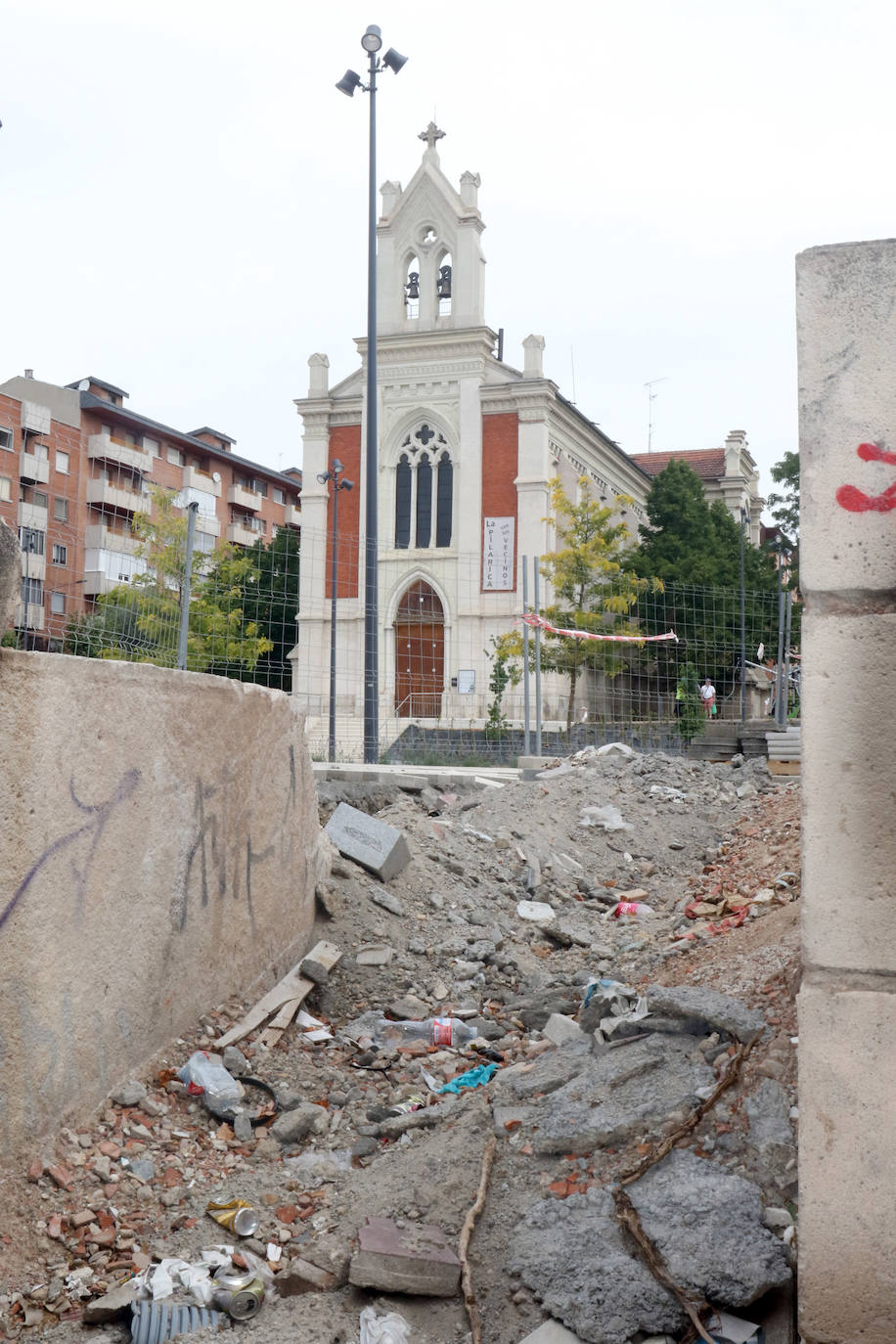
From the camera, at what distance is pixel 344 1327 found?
11.0 feet

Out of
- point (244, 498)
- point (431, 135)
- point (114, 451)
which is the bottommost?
point (244, 498)

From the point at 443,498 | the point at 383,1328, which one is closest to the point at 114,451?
the point at 443,498

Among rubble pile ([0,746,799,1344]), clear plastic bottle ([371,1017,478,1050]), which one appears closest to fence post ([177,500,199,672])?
rubble pile ([0,746,799,1344])

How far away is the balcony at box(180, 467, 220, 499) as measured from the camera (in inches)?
2398

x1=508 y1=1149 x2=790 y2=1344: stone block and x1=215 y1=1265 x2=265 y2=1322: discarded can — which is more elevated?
x1=508 y1=1149 x2=790 y2=1344: stone block

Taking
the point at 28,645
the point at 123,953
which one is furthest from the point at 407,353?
the point at 123,953

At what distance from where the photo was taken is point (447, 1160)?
4070 mm

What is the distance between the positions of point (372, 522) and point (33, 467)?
119 ft

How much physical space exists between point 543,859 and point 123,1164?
5.73m

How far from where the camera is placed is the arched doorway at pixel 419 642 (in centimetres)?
3231

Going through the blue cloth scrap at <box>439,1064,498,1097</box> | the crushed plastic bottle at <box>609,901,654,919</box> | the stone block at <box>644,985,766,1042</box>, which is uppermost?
the stone block at <box>644,985,766,1042</box>

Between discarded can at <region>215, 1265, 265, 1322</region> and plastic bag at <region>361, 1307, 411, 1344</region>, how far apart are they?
0.35 meters

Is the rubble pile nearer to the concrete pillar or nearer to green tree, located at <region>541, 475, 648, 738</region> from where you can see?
the concrete pillar

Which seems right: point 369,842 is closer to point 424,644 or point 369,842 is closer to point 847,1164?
point 847,1164
